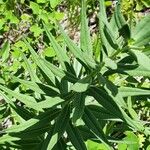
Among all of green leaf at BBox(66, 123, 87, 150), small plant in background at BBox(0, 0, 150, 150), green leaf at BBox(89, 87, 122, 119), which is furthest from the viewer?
green leaf at BBox(66, 123, 87, 150)

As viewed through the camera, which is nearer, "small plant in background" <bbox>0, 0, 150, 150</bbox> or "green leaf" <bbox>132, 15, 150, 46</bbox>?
"green leaf" <bbox>132, 15, 150, 46</bbox>

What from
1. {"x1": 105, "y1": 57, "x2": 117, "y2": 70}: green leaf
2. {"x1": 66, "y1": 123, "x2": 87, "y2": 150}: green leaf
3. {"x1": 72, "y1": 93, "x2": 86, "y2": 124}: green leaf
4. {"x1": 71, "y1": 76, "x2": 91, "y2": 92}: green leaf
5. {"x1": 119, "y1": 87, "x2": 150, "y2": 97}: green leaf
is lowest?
{"x1": 66, "y1": 123, "x2": 87, "y2": 150}: green leaf

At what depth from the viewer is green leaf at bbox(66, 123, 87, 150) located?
6.91 feet

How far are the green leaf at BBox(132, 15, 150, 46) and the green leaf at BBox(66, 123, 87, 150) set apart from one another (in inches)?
27.6

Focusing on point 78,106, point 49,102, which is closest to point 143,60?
point 78,106

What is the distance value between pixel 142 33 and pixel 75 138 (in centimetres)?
76

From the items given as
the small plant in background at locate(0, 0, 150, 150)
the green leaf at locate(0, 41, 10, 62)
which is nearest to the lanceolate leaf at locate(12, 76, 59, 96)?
the small plant in background at locate(0, 0, 150, 150)

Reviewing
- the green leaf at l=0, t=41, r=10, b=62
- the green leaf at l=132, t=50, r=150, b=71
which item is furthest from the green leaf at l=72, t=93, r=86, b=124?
the green leaf at l=0, t=41, r=10, b=62

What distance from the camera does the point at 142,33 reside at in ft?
5.44

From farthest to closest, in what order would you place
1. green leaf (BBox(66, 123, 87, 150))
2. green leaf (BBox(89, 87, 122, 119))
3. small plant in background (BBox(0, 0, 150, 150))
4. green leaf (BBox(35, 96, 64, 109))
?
green leaf (BBox(66, 123, 87, 150)), green leaf (BBox(35, 96, 64, 109)), green leaf (BBox(89, 87, 122, 119)), small plant in background (BBox(0, 0, 150, 150))

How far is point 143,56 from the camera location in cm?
163

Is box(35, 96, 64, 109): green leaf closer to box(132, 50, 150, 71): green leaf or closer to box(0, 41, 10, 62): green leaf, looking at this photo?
box(132, 50, 150, 71): green leaf

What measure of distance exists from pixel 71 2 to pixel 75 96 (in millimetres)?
1964

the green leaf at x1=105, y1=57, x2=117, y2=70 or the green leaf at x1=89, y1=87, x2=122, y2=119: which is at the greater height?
the green leaf at x1=105, y1=57, x2=117, y2=70
